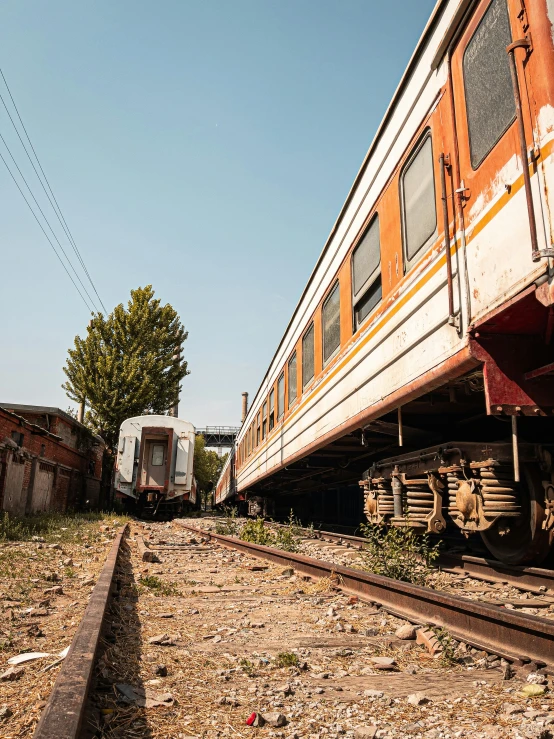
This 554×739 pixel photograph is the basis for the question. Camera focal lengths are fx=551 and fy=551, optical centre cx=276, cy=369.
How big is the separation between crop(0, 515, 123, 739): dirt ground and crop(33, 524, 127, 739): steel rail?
12 cm

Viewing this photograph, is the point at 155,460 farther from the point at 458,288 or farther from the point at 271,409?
the point at 458,288

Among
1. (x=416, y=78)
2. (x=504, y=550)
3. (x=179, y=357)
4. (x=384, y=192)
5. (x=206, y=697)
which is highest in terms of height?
(x=179, y=357)

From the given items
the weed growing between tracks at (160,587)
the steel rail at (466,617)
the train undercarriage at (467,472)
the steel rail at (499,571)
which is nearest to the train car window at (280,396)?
the train undercarriage at (467,472)

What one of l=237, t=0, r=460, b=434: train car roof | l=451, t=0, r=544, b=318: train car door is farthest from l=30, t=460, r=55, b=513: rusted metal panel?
l=451, t=0, r=544, b=318: train car door

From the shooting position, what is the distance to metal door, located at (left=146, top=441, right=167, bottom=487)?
16.2 meters

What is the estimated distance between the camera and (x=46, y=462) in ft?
48.2

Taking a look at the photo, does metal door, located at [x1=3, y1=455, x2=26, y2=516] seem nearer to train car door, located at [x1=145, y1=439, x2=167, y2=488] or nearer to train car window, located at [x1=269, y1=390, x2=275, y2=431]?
train car door, located at [x1=145, y1=439, x2=167, y2=488]

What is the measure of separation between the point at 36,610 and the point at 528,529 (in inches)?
146

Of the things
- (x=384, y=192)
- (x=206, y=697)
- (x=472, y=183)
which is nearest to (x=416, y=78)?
(x=384, y=192)

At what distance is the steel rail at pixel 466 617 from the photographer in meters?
2.46

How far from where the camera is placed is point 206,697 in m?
2.10

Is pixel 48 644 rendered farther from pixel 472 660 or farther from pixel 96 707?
pixel 472 660

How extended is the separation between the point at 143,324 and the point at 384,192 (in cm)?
1928

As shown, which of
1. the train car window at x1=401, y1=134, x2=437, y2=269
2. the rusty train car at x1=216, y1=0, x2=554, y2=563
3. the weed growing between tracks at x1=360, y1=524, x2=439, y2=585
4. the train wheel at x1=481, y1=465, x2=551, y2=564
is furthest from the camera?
the weed growing between tracks at x1=360, y1=524, x2=439, y2=585
